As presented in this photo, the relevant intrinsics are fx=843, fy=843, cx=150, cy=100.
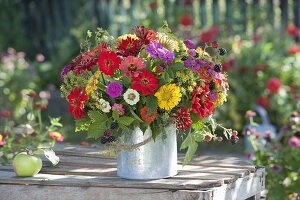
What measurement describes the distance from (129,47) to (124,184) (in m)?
0.49

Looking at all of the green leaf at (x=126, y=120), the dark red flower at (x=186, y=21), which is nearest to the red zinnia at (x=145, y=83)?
the green leaf at (x=126, y=120)

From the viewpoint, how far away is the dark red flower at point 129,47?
302 centimetres

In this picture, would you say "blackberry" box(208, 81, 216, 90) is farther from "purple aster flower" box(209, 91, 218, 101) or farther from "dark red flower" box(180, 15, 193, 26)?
"dark red flower" box(180, 15, 193, 26)

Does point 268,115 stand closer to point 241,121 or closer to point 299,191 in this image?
point 241,121

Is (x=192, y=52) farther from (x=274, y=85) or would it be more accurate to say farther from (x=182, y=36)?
(x=182, y=36)

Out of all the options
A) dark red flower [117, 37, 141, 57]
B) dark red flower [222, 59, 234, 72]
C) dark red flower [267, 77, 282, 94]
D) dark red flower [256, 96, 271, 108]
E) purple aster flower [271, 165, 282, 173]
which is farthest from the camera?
dark red flower [222, 59, 234, 72]

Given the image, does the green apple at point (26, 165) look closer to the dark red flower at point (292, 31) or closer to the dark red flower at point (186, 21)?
the dark red flower at point (186, 21)

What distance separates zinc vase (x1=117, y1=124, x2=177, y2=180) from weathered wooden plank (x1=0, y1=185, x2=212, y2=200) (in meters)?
0.10

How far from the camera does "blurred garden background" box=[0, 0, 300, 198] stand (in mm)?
6961

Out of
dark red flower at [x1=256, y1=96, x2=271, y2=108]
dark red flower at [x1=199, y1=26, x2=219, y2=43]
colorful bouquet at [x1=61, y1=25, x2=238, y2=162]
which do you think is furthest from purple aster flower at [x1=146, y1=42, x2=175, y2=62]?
dark red flower at [x1=199, y1=26, x2=219, y2=43]

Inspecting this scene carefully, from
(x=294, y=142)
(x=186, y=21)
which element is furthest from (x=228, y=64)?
(x=294, y=142)

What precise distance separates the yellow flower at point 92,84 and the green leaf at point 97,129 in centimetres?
12

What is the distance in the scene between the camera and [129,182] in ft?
9.85

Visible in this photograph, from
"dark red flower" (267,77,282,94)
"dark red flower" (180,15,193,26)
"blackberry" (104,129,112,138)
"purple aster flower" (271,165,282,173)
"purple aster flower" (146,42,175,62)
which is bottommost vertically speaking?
"purple aster flower" (271,165,282,173)
